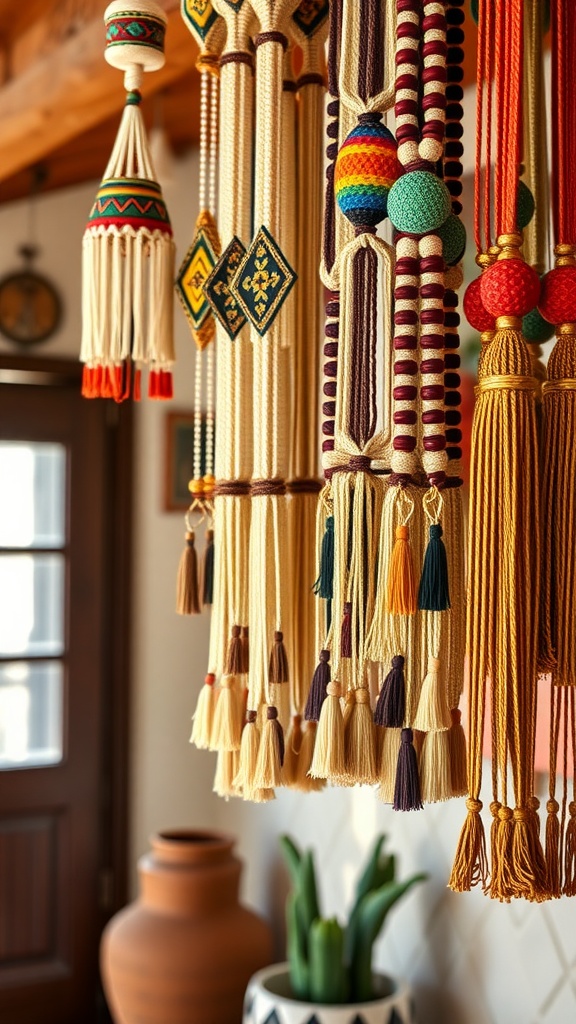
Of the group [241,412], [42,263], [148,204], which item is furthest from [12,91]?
[241,412]

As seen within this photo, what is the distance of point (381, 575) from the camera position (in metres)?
0.77

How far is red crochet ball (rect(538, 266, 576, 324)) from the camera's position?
2.43 feet

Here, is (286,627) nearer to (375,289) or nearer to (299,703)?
(299,703)

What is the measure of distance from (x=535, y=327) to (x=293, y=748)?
39 cm

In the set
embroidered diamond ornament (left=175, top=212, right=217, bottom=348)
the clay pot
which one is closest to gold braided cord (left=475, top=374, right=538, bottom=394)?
embroidered diamond ornament (left=175, top=212, right=217, bottom=348)

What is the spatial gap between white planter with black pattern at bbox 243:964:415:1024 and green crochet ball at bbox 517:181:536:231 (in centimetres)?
161

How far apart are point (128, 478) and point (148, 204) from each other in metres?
2.32

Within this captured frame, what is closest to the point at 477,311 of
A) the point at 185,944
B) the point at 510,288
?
the point at 510,288

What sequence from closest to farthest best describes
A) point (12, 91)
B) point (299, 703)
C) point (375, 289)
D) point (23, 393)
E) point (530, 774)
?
point (530, 774)
point (375, 289)
point (299, 703)
point (12, 91)
point (23, 393)

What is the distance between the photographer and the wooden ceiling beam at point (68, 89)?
187 centimetres

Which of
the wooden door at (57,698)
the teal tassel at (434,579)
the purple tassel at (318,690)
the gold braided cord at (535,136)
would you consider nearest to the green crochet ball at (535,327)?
the gold braided cord at (535,136)

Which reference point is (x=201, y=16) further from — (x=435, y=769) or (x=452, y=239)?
(x=435, y=769)

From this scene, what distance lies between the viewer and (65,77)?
201 centimetres

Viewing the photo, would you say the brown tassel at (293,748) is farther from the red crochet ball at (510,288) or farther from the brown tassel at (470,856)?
the red crochet ball at (510,288)
